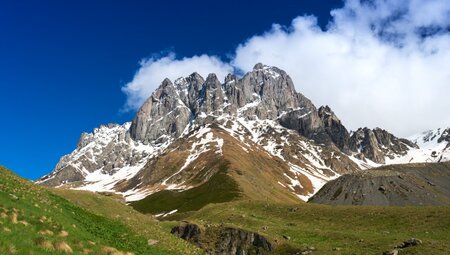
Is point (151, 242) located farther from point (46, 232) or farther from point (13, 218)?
point (13, 218)

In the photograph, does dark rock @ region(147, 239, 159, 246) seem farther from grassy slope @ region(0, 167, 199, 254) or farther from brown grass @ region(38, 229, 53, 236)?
brown grass @ region(38, 229, 53, 236)

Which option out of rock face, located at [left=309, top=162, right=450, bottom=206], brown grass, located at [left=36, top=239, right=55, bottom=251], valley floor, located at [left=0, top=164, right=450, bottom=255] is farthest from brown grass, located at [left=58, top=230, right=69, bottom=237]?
rock face, located at [left=309, top=162, right=450, bottom=206]

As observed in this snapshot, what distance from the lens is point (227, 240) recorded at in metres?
61.6

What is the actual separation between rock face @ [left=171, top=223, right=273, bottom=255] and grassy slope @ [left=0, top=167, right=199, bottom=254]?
2141 cm

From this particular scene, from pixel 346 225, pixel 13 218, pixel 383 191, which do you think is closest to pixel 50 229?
pixel 13 218

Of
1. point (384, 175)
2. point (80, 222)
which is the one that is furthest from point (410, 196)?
point (80, 222)

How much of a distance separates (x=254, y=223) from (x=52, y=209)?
47.7 meters

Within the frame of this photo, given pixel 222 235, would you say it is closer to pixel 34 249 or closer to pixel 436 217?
pixel 436 217

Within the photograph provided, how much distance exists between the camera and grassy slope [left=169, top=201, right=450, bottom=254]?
50.2 m

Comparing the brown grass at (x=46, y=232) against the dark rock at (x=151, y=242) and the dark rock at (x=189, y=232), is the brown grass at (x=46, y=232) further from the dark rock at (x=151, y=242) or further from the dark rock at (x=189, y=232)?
the dark rock at (x=189, y=232)

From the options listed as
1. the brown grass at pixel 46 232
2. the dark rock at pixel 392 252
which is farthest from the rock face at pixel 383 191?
the brown grass at pixel 46 232

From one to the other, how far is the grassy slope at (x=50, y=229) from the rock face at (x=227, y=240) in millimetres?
21410

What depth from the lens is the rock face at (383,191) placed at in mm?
149000

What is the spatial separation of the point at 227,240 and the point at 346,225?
2095cm
